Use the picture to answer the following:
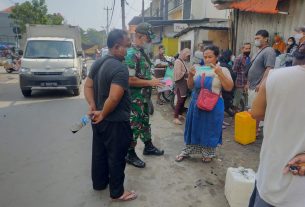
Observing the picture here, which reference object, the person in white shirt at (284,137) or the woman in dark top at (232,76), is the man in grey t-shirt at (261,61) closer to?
the woman in dark top at (232,76)

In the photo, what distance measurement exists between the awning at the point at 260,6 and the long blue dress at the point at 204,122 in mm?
3583

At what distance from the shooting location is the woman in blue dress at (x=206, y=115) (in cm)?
401

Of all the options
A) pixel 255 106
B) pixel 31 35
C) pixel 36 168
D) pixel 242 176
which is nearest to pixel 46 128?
pixel 36 168

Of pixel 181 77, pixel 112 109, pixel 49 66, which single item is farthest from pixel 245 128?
pixel 49 66

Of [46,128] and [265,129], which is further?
[46,128]

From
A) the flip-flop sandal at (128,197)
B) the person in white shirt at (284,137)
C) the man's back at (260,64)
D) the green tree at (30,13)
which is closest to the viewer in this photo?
the person in white shirt at (284,137)

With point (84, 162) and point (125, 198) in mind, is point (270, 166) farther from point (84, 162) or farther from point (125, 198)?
point (84, 162)

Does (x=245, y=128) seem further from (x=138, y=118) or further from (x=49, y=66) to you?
(x=49, y=66)

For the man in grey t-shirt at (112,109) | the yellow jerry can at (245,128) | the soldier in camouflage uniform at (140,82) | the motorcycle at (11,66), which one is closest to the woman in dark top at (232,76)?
the yellow jerry can at (245,128)

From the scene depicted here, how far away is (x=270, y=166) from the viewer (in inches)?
67.2

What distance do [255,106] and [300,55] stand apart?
15.5 inches

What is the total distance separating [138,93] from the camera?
4.14 metres

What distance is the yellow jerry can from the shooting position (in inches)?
209

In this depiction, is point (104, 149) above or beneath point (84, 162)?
above
